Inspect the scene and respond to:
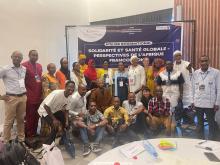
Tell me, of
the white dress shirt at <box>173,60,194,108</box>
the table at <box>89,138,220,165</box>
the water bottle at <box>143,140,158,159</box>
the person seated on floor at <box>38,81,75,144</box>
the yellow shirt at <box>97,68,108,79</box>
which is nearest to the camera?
the table at <box>89,138,220,165</box>

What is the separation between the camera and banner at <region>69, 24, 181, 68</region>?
5.51m

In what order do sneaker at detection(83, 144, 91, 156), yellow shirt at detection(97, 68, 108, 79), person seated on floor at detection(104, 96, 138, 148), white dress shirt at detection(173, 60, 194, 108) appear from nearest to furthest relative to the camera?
sneaker at detection(83, 144, 91, 156), person seated on floor at detection(104, 96, 138, 148), white dress shirt at detection(173, 60, 194, 108), yellow shirt at detection(97, 68, 108, 79)

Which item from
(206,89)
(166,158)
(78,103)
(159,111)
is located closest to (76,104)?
(78,103)

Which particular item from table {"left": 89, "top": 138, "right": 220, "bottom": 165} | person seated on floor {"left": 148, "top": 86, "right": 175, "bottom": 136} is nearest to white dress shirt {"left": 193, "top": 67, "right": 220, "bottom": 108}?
person seated on floor {"left": 148, "top": 86, "right": 175, "bottom": 136}

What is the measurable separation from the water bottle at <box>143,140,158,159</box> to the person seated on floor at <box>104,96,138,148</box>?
1714mm

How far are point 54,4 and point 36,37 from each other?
3.21 feet

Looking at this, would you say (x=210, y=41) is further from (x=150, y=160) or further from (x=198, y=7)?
(x=150, y=160)

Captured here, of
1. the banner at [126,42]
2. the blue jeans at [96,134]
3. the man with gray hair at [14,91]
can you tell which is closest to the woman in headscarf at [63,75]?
the man with gray hair at [14,91]

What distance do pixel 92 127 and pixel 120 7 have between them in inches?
154

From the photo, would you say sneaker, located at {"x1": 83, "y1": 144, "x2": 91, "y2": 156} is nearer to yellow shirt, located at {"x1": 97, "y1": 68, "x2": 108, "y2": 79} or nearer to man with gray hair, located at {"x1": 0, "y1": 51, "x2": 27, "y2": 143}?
man with gray hair, located at {"x1": 0, "y1": 51, "x2": 27, "y2": 143}

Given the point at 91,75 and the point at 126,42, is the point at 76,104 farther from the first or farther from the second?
the point at 126,42

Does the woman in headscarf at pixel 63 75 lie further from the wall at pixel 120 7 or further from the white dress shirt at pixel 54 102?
the wall at pixel 120 7

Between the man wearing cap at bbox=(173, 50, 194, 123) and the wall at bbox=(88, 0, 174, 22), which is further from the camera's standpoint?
the wall at bbox=(88, 0, 174, 22)

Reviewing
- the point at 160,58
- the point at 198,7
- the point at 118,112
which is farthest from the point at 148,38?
the point at 118,112
